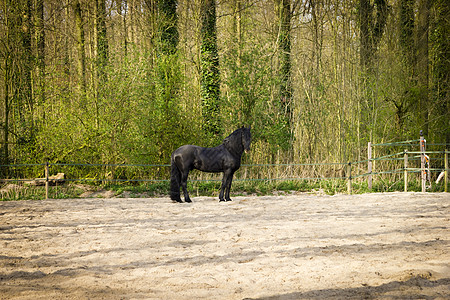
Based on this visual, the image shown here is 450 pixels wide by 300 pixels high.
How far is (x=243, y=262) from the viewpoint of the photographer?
5512mm

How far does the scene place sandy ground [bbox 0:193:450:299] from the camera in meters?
4.50

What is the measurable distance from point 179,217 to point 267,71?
827 centimetres

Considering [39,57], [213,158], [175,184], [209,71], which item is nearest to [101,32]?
[39,57]

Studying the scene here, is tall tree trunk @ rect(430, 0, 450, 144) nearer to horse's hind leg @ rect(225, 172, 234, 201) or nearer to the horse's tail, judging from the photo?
horse's hind leg @ rect(225, 172, 234, 201)

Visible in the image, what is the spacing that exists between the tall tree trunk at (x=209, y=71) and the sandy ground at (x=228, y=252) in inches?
237

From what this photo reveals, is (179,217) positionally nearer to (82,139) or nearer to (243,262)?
(243,262)

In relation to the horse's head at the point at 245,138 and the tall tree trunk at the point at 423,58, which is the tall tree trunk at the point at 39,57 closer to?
the horse's head at the point at 245,138

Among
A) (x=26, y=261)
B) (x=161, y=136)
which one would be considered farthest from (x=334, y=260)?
(x=161, y=136)

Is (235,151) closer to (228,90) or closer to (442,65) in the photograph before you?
(228,90)

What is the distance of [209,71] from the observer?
1617 cm

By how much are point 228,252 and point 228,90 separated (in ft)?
33.6

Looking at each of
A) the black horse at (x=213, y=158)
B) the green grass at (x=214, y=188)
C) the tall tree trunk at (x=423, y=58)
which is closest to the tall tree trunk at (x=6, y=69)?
the green grass at (x=214, y=188)

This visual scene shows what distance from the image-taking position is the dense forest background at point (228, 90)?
1430 centimetres

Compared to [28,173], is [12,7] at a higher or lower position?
higher
